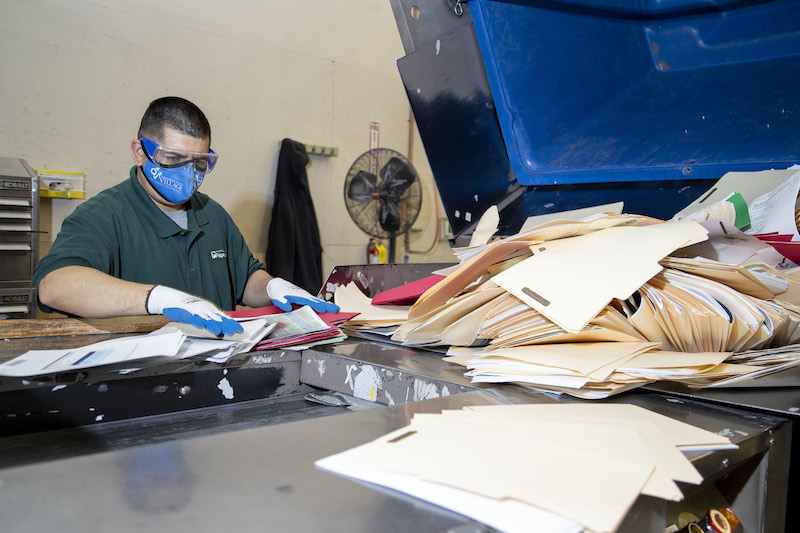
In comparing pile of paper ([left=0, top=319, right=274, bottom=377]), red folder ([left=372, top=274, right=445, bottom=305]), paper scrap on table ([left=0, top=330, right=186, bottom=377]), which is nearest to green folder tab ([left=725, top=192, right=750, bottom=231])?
red folder ([left=372, top=274, right=445, bottom=305])

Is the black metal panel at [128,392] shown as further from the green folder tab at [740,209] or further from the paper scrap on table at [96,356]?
the green folder tab at [740,209]

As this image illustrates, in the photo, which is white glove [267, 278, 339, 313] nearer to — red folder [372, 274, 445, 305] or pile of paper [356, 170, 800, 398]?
red folder [372, 274, 445, 305]

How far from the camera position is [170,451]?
54 centimetres

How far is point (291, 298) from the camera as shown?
5.92 feet

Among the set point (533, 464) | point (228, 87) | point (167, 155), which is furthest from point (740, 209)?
point (228, 87)

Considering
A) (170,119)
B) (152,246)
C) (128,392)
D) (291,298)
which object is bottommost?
(128,392)

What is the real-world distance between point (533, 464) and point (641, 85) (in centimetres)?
166

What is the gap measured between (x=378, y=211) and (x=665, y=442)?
3624 mm

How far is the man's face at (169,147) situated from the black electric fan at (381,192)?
189 cm

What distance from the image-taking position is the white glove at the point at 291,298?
1.61 m

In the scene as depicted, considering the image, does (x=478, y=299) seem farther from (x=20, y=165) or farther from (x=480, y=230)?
(x=20, y=165)

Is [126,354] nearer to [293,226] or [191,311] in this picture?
[191,311]

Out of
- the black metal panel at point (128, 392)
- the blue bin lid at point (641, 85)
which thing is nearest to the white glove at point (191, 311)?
the black metal panel at point (128, 392)

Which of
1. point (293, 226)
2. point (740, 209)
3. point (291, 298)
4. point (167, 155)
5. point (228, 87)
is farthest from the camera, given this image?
point (293, 226)
